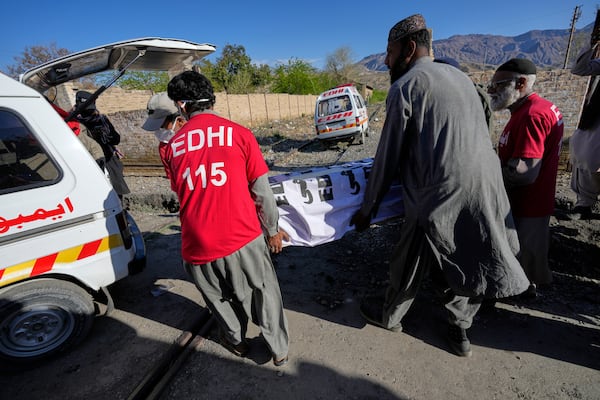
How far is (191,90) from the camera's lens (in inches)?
70.9

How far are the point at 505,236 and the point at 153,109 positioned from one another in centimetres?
332

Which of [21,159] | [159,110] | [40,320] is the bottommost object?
[40,320]

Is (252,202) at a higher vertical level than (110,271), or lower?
higher

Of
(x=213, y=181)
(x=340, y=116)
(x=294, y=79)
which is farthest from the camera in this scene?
(x=294, y=79)

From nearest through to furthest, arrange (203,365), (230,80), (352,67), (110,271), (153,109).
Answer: (203,365) < (110,271) < (153,109) < (230,80) < (352,67)

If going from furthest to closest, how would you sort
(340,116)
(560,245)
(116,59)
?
(340,116)
(560,245)
(116,59)

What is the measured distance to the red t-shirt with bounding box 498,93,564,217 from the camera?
1974 millimetres

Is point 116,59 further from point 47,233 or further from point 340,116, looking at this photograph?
point 340,116

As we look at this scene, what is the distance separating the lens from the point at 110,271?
8.16 ft

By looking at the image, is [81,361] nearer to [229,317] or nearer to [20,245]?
[20,245]

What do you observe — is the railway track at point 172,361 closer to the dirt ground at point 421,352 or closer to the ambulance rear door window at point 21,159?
the dirt ground at point 421,352

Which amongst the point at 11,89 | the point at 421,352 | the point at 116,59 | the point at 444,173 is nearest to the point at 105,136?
the point at 116,59

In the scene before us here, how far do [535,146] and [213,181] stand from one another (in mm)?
2161

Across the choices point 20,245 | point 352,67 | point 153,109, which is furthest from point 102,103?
point 352,67
